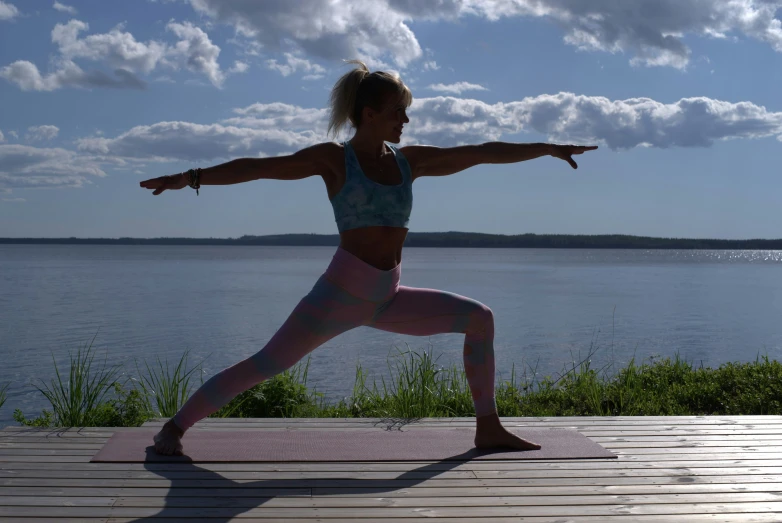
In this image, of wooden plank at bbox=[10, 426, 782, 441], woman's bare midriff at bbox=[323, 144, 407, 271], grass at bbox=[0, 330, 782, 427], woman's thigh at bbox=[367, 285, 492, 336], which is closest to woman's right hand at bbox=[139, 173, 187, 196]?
woman's bare midriff at bbox=[323, 144, 407, 271]

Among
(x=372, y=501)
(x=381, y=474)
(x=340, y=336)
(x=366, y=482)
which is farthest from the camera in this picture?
(x=340, y=336)

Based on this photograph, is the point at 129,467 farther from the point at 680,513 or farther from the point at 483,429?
the point at 680,513

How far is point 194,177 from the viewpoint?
11.7 ft

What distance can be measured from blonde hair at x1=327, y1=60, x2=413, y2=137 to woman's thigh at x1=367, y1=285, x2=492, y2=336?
87 cm

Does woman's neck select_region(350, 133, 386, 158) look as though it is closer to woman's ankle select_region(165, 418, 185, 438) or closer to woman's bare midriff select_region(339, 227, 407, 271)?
woman's bare midriff select_region(339, 227, 407, 271)

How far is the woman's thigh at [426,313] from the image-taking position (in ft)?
12.8

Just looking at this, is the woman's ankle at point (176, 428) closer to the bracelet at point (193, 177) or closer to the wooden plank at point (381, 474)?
the wooden plank at point (381, 474)

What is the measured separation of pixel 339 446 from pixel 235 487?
81 centimetres

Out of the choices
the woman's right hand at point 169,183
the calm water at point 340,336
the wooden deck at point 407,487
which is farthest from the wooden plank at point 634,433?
the calm water at point 340,336

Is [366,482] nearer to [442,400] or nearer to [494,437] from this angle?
[494,437]

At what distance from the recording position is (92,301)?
26.5m

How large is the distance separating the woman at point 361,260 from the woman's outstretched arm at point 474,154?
26mm

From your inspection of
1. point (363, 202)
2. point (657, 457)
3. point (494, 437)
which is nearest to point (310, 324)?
point (363, 202)

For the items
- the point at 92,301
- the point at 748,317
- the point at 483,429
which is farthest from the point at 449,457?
the point at 92,301
